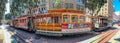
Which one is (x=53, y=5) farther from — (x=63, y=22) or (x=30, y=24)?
(x=63, y=22)

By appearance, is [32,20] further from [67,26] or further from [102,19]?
[102,19]

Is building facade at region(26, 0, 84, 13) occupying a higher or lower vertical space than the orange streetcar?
higher

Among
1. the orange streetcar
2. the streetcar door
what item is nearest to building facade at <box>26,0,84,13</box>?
the streetcar door

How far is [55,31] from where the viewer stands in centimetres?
1917

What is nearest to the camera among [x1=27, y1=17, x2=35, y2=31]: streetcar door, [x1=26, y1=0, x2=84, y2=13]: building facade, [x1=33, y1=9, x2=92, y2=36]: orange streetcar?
[x1=33, y1=9, x2=92, y2=36]: orange streetcar

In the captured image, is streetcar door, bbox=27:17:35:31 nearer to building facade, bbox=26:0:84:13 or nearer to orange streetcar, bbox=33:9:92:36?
orange streetcar, bbox=33:9:92:36

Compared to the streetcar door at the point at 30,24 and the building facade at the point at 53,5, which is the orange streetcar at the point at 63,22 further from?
the building facade at the point at 53,5

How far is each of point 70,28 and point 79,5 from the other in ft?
113

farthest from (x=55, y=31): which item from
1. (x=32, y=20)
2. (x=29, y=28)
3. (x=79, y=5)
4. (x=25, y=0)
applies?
(x=79, y=5)

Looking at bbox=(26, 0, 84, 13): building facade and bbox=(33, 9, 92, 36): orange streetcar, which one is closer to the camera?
bbox=(33, 9, 92, 36): orange streetcar

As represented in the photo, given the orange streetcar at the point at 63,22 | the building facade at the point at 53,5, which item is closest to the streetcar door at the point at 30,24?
the orange streetcar at the point at 63,22

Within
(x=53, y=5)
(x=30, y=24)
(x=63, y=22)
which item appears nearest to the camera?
(x=63, y=22)

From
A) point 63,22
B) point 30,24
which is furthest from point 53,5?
point 63,22

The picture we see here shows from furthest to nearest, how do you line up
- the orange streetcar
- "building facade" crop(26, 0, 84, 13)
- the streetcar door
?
"building facade" crop(26, 0, 84, 13)
the streetcar door
the orange streetcar
